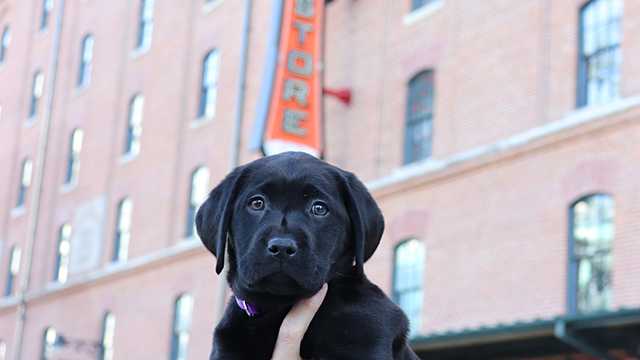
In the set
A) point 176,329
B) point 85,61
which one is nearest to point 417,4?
point 176,329

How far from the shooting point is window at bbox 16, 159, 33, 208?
4484cm

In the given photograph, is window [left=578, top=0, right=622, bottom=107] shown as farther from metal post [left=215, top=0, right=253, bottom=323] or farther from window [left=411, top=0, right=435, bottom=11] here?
metal post [left=215, top=0, right=253, bottom=323]

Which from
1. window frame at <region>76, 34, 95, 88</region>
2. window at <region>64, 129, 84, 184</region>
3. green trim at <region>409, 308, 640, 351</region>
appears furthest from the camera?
window frame at <region>76, 34, 95, 88</region>

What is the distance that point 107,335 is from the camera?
37594mm

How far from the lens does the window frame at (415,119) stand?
25906 millimetres

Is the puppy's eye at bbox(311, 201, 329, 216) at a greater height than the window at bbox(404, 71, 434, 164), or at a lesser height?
lesser

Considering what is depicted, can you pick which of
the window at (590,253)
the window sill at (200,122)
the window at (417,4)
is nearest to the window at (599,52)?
the window at (590,253)

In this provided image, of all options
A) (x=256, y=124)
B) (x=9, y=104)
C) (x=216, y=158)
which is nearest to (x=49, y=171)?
(x=9, y=104)

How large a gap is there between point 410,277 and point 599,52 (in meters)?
5.56

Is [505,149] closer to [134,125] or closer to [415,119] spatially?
[415,119]

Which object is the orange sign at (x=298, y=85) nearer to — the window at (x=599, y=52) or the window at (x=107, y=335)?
the window at (x=599, y=52)

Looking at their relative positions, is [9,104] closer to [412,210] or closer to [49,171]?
[49,171]

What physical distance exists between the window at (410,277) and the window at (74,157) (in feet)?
57.2

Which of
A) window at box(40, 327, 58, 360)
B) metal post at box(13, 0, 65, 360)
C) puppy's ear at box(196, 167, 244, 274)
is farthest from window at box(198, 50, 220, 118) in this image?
puppy's ear at box(196, 167, 244, 274)
